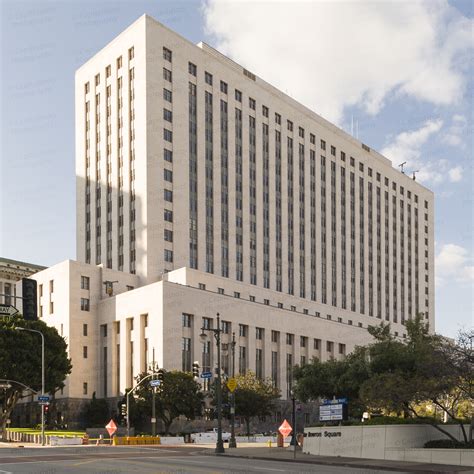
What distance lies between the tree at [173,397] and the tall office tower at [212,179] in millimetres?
20154

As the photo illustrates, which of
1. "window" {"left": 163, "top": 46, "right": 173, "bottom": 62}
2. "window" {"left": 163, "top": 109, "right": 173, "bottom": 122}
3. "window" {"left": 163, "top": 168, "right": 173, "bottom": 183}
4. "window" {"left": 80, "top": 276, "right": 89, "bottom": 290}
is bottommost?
"window" {"left": 80, "top": 276, "right": 89, "bottom": 290}

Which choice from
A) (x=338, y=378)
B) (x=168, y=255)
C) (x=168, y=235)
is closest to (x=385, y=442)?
(x=338, y=378)

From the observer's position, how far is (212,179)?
105375mm

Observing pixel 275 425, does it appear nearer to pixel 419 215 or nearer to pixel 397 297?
pixel 397 297

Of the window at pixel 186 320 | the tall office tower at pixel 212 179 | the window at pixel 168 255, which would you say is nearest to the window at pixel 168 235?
the tall office tower at pixel 212 179

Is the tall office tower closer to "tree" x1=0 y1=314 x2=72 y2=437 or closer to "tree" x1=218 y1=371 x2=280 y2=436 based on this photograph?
"tree" x1=0 y1=314 x2=72 y2=437

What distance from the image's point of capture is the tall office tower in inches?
3885

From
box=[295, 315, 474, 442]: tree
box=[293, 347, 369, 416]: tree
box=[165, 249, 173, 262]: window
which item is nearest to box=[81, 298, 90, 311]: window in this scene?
box=[165, 249, 173, 262]: window

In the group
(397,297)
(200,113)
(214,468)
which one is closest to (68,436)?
(214,468)

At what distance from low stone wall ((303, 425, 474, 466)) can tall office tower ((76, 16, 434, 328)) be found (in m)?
57.5

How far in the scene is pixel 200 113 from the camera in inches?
4104

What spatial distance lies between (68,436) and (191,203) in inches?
1729

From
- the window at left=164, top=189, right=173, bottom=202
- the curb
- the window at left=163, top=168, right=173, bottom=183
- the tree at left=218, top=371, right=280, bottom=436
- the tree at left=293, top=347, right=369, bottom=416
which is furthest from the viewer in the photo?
the window at left=163, top=168, right=173, bottom=183

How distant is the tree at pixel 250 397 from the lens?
80.9 meters
